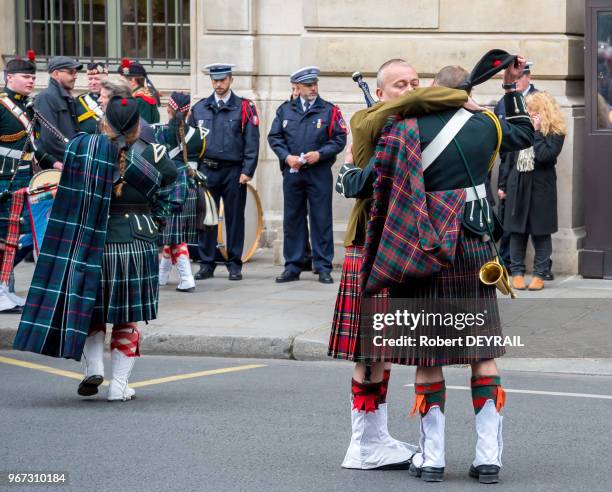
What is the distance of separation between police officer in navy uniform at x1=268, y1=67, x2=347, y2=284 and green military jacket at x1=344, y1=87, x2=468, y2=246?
6278mm

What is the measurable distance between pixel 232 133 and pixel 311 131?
87cm

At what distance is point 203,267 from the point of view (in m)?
13.0

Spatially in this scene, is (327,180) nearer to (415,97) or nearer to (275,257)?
(275,257)

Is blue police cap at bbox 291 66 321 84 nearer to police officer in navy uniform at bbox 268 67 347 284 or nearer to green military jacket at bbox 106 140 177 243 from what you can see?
police officer in navy uniform at bbox 268 67 347 284

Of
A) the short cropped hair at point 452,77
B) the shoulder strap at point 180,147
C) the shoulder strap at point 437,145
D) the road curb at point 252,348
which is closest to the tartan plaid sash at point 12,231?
the road curb at point 252,348

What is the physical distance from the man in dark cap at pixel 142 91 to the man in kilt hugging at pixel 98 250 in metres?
5.67

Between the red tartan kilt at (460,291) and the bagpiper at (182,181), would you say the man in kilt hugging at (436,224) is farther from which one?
the bagpiper at (182,181)

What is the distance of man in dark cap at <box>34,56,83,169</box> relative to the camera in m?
11.0

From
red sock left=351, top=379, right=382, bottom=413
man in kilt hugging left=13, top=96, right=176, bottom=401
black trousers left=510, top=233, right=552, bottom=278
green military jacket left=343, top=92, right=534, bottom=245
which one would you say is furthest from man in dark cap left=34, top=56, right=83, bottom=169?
green military jacket left=343, top=92, right=534, bottom=245

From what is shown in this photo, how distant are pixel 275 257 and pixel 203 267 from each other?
1.06 meters

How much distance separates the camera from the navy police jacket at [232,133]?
12844mm

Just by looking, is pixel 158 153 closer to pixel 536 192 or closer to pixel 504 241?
pixel 536 192

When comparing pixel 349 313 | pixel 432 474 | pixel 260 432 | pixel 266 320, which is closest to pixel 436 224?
pixel 349 313

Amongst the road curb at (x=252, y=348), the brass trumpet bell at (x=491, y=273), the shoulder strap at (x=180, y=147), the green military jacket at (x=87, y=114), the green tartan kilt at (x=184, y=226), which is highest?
the green military jacket at (x=87, y=114)
